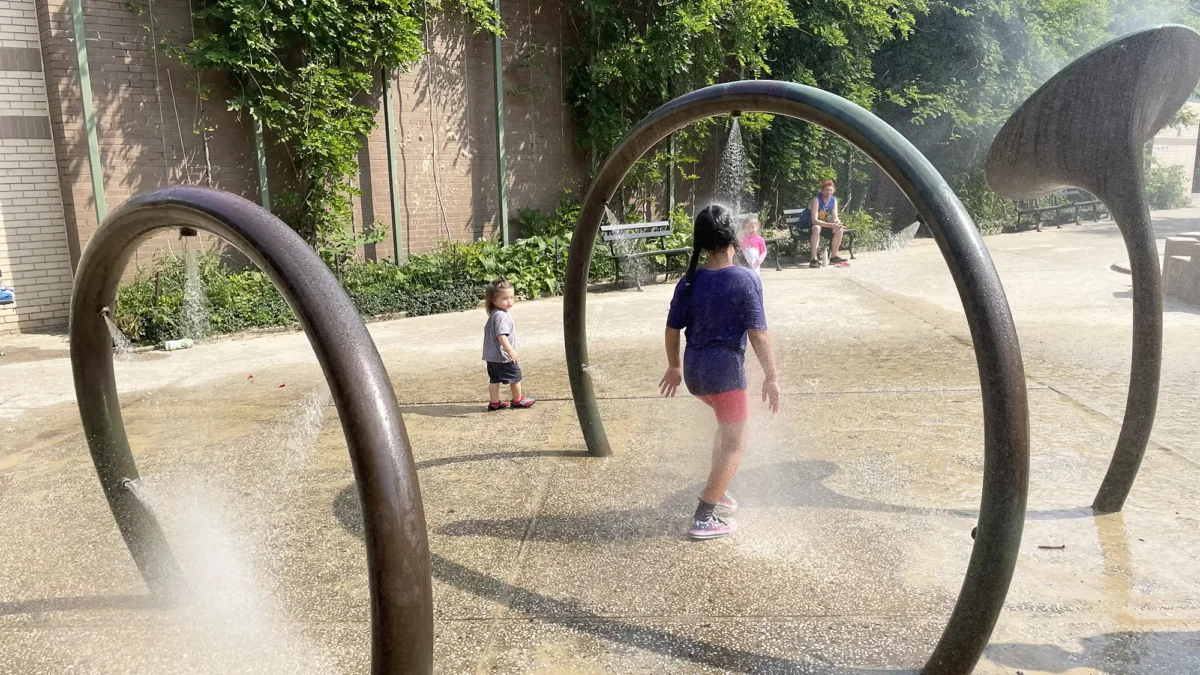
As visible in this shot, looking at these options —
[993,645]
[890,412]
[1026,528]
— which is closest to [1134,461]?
[1026,528]

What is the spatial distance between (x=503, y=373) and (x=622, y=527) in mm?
2250

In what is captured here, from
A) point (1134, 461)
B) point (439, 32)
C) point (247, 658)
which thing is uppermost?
point (439, 32)

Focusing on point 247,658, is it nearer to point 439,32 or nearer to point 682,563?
point 682,563

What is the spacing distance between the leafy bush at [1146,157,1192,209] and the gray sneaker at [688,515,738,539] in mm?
26338

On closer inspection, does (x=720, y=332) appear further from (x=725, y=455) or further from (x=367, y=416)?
(x=367, y=416)

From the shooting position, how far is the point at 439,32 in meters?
11.7

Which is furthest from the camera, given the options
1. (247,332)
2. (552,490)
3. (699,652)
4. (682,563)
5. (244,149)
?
(244,149)

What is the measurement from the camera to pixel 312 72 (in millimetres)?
9750

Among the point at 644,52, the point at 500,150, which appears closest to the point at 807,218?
the point at 644,52

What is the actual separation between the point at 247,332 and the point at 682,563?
6941 millimetres

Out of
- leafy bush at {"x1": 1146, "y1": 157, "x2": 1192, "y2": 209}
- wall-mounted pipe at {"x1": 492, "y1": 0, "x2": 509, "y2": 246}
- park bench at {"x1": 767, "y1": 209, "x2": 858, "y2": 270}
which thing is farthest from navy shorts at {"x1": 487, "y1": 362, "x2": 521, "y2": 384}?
leafy bush at {"x1": 1146, "y1": 157, "x2": 1192, "y2": 209}

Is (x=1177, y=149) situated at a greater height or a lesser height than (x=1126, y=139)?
greater

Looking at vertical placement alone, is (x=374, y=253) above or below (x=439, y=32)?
below

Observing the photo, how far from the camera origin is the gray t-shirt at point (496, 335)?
5.88 m
